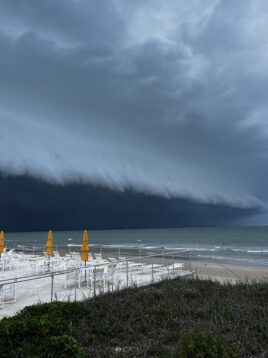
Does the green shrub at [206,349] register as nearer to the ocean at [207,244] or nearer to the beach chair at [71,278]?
the beach chair at [71,278]

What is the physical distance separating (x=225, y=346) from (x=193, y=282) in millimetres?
6719

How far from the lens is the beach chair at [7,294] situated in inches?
395

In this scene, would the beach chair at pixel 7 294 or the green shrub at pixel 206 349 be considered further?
the beach chair at pixel 7 294

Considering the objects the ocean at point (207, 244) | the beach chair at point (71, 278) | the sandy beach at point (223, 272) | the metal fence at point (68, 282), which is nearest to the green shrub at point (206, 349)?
the metal fence at point (68, 282)

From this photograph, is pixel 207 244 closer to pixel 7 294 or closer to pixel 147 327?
pixel 7 294

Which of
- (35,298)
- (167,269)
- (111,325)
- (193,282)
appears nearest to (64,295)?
Result: (35,298)

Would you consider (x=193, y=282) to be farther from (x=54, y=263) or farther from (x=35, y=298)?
(x=54, y=263)

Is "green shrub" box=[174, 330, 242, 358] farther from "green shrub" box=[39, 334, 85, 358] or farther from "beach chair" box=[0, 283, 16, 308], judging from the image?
"beach chair" box=[0, 283, 16, 308]

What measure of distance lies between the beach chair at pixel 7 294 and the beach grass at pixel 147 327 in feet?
9.25

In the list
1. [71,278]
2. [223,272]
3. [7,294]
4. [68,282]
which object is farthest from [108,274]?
[223,272]

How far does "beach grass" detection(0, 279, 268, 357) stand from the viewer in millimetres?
4875

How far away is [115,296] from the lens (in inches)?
372

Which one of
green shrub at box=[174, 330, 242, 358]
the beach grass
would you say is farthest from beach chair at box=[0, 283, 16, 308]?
green shrub at box=[174, 330, 242, 358]

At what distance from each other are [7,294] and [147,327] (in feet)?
17.1
